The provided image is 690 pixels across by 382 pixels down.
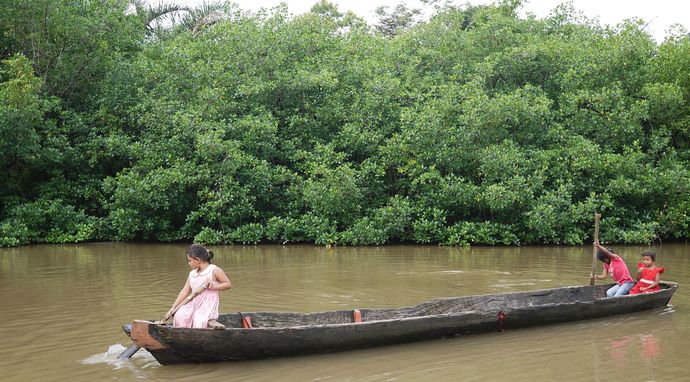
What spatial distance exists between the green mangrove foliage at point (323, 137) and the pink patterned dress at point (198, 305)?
9745 millimetres

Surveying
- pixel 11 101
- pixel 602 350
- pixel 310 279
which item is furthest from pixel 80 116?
pixel 602 350

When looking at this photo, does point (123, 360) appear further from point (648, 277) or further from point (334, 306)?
point (648, 277)

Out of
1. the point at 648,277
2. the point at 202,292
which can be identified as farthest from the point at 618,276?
the point at 202,292

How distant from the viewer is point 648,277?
8.91 m

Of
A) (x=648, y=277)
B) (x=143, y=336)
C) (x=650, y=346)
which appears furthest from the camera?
(x=648, y=277)

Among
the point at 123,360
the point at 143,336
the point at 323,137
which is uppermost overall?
the point at 323,137

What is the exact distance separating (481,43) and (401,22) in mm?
13722

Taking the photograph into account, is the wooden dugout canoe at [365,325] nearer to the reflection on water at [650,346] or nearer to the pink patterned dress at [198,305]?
the pink patterned dress at [198,305]

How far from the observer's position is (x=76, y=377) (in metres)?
6.02

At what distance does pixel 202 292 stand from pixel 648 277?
5.88 m

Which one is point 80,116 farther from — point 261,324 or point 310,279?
point 261,324

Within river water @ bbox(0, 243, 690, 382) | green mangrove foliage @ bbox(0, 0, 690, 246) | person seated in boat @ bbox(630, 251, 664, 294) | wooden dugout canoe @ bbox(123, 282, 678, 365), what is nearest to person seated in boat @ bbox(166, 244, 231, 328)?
wooden dugout canoe @ bbox(123, 282, 678, 365)

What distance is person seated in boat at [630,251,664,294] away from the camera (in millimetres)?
8875

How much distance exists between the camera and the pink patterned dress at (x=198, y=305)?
6.52m
